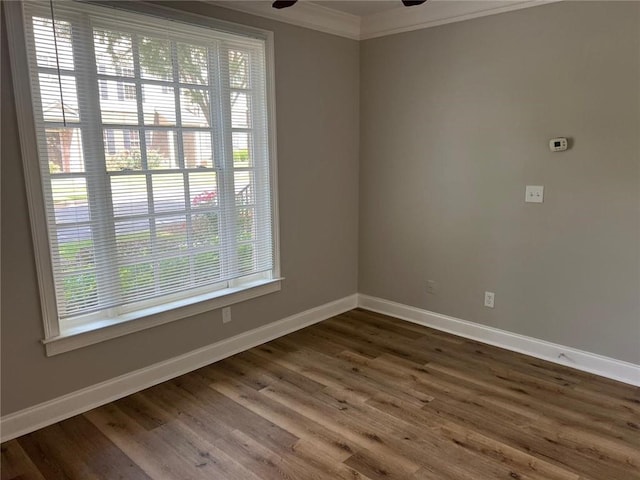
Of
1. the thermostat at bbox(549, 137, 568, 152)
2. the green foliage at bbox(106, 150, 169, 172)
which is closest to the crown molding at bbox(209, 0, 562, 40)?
the thermostat at bbox(549, 137, 568, 152)

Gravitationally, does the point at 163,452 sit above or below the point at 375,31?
below

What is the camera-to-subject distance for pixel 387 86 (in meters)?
3.87

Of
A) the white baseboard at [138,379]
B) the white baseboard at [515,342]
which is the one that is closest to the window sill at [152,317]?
the white baseboard at [138,379]

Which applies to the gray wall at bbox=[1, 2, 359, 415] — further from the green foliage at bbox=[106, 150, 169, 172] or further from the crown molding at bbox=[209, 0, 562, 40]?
the green foliage at bbox=[106, 150, 169, 172]

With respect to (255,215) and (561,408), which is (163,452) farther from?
(561,408)

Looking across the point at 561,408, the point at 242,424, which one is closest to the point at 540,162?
the point at 561,408

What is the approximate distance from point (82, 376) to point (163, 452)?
727 mm

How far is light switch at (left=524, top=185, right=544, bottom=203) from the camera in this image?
3133mm

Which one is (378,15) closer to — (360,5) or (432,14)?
(360,5)

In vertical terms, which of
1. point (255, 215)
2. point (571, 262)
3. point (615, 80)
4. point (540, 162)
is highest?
point (615, 80)

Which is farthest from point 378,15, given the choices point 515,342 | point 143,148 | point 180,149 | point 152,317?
point 152,317

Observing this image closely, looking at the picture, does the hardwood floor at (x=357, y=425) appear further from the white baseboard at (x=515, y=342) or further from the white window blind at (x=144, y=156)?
the white window blind at (x=144, y=156)

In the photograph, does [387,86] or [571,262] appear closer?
[571,262]

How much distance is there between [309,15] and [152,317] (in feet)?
8.01
